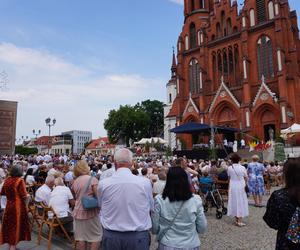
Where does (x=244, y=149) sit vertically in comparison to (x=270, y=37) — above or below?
below

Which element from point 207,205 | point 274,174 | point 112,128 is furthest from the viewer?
point 112,128

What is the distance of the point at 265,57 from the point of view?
32.5 metres

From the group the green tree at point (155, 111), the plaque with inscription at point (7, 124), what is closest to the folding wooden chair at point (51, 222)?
the plaque with inscription at point (7, 124)

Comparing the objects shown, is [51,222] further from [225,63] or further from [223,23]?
[223,23]

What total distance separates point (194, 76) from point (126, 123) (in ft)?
A: 69.8

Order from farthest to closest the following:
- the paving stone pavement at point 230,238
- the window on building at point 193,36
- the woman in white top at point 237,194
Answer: the window on building at point 193,36
the woman in white top at point 237,194
the paving stone pavement at point 230,238

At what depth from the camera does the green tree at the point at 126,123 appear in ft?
186

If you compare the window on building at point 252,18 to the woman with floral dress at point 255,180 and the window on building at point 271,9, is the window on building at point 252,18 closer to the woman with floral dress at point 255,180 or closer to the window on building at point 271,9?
the window on building at point 271,9

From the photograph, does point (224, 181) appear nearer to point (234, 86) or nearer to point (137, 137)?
point (234, 86)

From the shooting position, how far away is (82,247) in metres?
4.29

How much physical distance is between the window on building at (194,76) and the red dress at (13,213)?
3475cm

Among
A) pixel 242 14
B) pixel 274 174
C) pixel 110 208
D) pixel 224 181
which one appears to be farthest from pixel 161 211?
pixel 242 14

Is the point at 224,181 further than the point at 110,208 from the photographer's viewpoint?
Yes

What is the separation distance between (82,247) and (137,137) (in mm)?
55396
